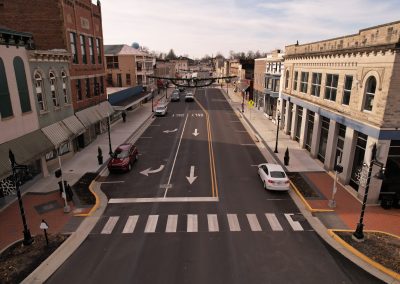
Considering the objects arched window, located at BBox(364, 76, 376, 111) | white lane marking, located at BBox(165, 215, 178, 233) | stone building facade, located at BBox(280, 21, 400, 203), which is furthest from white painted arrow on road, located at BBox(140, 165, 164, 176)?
arched window, located at BBox(364, 76, 376, 111)

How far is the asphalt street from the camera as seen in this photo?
1305 cm

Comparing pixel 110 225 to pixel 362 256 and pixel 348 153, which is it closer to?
pixel 362 256

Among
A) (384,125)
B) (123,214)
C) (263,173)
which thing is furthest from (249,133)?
(123,214)

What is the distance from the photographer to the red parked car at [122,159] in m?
25.1

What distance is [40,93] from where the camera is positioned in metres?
23.7

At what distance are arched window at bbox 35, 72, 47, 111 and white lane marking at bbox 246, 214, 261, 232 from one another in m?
18.6

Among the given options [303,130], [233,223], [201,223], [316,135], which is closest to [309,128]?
[303,130]

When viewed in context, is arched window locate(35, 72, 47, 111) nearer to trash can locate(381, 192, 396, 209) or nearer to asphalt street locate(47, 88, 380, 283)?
asphalt street locate(47, 88, 380, 283)

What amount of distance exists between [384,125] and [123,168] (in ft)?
64.9

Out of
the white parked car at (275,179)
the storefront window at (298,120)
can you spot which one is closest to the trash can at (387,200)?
the white parked car at (275,179)

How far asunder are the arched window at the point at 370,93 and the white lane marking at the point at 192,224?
14.0 meters

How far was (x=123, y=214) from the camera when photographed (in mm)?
18562

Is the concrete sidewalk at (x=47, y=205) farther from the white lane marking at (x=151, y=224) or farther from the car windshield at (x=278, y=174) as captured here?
the car windshield at (x=278, y=174)

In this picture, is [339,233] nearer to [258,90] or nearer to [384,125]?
[384,125]
